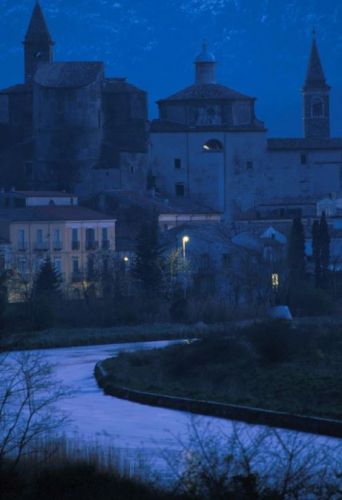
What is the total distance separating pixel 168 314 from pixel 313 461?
27.2 m

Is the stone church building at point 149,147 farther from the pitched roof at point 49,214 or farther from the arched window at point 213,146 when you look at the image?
the pitched roof at point 49,214

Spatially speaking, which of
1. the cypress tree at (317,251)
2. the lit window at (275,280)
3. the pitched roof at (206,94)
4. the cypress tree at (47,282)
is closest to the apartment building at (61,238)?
the cypress tree at (47,282)

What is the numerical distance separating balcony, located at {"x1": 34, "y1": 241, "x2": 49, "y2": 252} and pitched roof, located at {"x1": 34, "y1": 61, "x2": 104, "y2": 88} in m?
13.3

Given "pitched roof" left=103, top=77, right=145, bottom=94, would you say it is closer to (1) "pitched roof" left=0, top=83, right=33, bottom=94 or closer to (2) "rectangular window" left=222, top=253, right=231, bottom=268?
(1) "pitched roof" left=0, top=83, right=33, bottom=94

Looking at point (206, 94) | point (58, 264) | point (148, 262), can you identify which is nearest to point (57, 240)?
point (58, 264)

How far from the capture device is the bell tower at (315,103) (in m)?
83.9

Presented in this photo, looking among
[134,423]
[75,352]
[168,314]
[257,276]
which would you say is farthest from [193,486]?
[257,276]

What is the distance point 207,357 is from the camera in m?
27.9

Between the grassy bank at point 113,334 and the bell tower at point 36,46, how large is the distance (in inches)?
1312

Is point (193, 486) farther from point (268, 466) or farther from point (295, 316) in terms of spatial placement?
point (295, 316)

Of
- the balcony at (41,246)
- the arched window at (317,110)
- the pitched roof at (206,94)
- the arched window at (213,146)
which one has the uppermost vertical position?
the arched window at (317,110)

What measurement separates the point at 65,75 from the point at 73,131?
2.26 metres

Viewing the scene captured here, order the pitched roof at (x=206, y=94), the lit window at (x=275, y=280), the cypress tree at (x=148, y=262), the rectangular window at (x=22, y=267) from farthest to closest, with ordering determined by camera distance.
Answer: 1. the pitched roof at (x=206, y=94)
2. the rectangular window at (x=22, y=267)
3. the lit window at (x=275, y=280)
4. the cypress tree at (x=148, y=262)

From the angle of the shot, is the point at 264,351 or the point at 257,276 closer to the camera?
the point at 264,351
